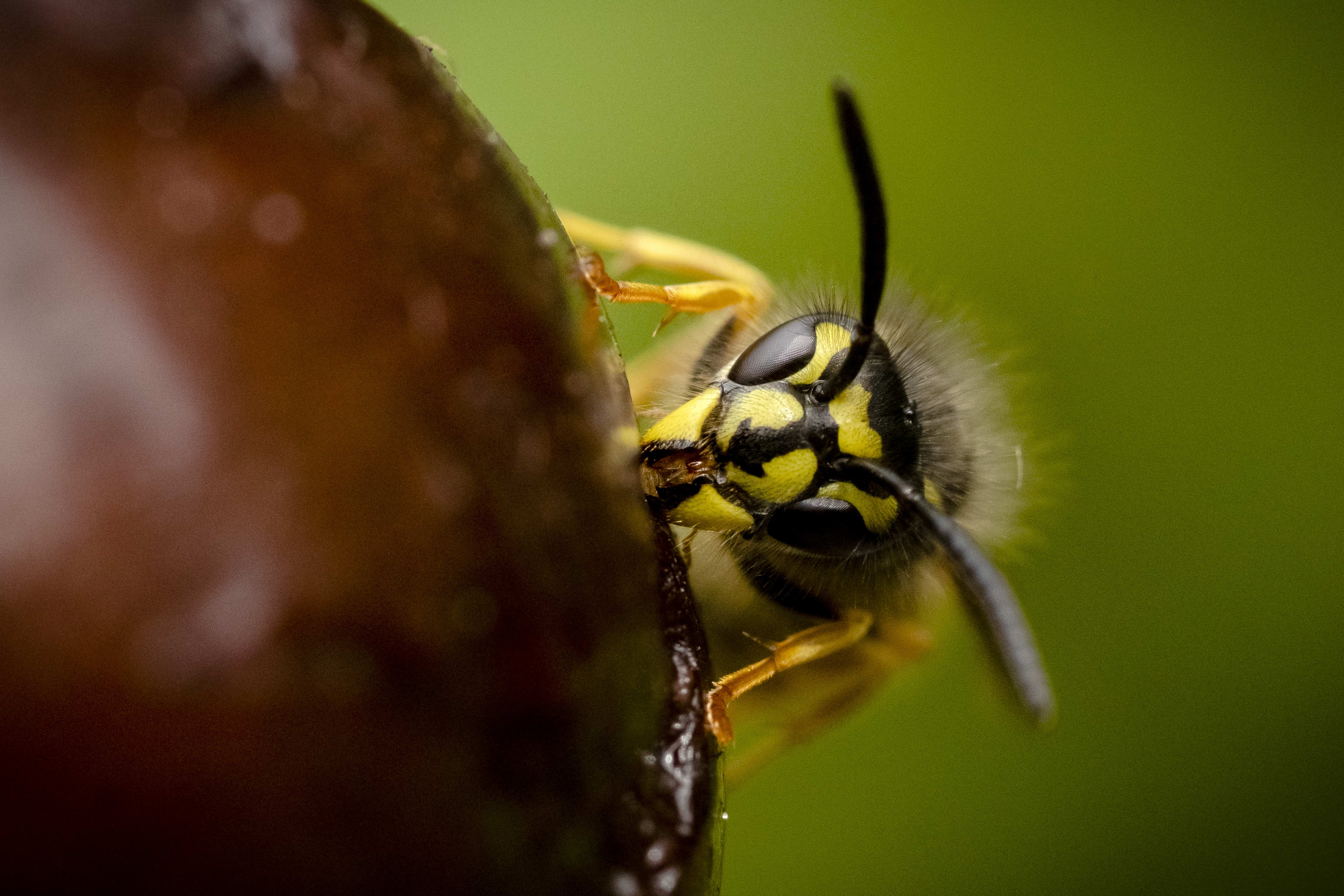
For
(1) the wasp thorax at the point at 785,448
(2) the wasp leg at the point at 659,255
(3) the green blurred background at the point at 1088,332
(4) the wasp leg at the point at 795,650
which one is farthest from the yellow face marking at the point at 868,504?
(3) the green blurred background at the point at 1088,332

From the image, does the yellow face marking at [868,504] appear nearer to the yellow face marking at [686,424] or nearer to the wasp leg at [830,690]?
the yellow face marking at [686,424]

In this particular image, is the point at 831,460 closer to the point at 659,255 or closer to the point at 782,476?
the point at 782,476

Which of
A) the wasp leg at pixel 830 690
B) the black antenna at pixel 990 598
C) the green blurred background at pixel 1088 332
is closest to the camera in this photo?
the black antenna at pixel 990 598

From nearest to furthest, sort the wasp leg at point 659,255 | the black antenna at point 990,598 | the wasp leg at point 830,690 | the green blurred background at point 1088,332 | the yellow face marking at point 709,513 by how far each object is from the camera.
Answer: the black antenna at point 990,598 → the yellow face marking at point 709,513 → the wasp leg at point 659,255 → the wasp leg at point 830,690 → the green blurred background at point 1088,332

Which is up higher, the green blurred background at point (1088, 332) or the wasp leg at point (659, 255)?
the wasp leg at point (659, 255)

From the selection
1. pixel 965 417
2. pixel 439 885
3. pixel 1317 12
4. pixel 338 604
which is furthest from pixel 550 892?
pixel 1317 12

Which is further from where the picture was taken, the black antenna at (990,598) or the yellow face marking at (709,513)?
the yellow face marking at (709,513)

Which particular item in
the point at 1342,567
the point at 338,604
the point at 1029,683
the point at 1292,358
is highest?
the point at 338,604

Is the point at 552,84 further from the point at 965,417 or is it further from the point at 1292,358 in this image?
the point at 1292,358

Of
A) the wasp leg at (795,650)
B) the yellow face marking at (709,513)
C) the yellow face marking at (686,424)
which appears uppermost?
the yellow face marking at (686,424)
